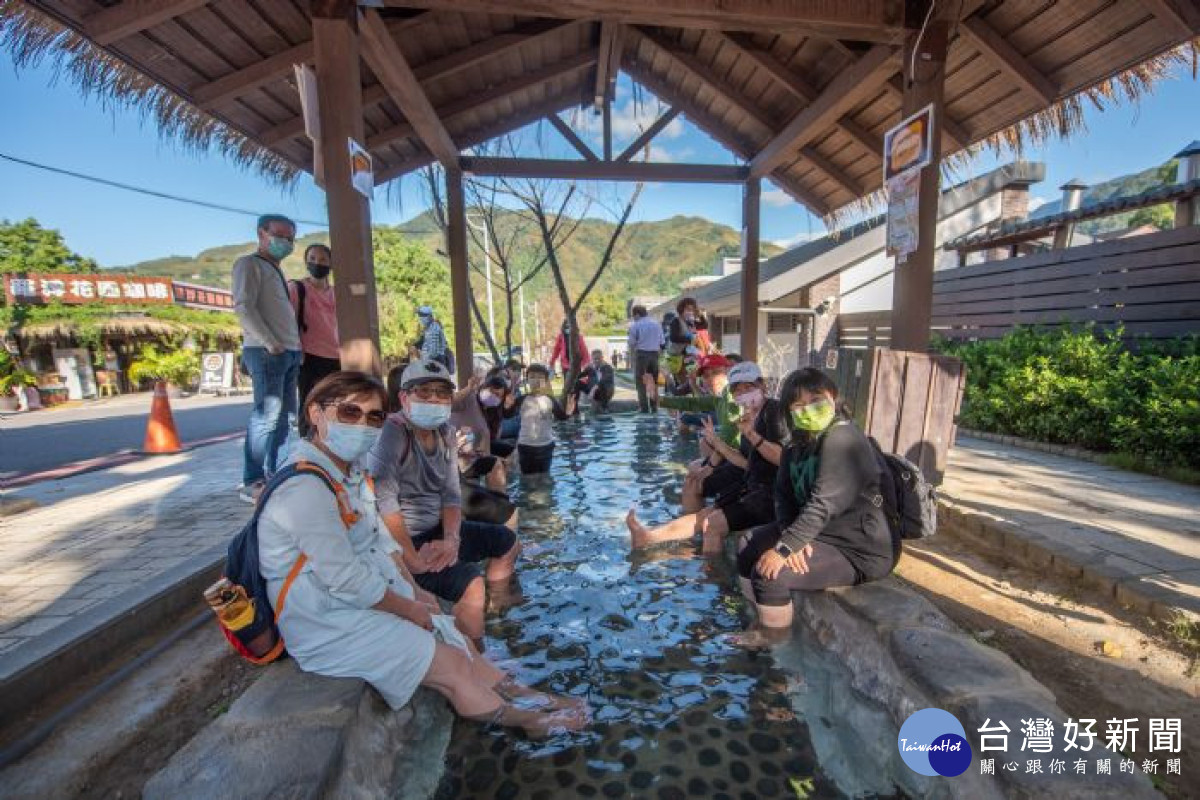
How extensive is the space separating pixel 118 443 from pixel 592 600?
31.4 ft

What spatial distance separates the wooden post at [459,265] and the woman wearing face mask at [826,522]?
5574 mm

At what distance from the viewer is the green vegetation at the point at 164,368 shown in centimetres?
2333

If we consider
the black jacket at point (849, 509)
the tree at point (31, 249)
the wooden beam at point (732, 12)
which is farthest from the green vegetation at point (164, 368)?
the black jacket at point (849, 509)

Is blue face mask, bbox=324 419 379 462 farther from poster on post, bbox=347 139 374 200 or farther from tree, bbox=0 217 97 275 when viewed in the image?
tree, bbox=0 217 97 275

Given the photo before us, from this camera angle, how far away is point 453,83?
627 centimetres

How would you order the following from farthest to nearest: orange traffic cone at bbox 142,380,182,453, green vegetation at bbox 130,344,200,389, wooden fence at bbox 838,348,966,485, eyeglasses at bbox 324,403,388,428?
green vegetation at bbox 130,344,200,389 < orange traffic cone at bbox 142,380,182,453 < wooden fence at bbox 838,348,966,485 < eyeglasses at bbox 324,403,388,428

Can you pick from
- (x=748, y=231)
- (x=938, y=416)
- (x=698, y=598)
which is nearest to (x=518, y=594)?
(x=698, y=598)

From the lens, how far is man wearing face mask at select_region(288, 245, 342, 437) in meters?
4.55

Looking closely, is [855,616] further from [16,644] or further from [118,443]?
[118,443]

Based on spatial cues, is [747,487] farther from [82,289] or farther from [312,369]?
[82,289]

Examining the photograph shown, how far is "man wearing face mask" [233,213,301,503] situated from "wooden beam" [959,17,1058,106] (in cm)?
572

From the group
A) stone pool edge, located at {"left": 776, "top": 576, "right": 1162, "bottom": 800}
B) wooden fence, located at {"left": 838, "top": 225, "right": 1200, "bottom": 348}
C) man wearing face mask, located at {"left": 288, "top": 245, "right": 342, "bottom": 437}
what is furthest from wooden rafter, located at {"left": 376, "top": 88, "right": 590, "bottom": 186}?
stone pool edge, located at {"left": 776, "top": 576, "right": 1162, "bottom": 800}

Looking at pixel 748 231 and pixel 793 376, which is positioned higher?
pixel 748 231

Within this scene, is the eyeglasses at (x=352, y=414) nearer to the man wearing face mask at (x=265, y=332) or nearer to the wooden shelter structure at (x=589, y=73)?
the wooden shelter structure at (x=589, y=73)
